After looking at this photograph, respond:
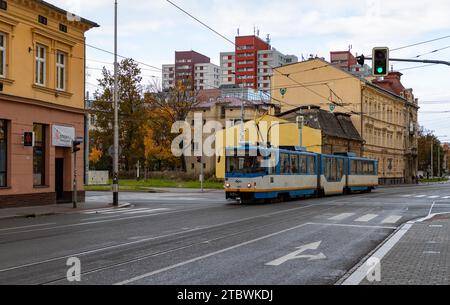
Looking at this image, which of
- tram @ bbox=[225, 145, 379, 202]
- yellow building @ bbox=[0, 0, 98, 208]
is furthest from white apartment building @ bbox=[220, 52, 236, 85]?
yellow building @ bbox=[0, 0, 98, 208]

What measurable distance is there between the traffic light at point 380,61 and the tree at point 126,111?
46854 millimetres

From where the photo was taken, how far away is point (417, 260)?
10.4 meters

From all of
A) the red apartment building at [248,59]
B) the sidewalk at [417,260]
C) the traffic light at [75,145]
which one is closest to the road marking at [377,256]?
the sidewalk at [417,260]

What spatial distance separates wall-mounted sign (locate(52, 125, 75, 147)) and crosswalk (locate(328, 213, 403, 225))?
14.6m

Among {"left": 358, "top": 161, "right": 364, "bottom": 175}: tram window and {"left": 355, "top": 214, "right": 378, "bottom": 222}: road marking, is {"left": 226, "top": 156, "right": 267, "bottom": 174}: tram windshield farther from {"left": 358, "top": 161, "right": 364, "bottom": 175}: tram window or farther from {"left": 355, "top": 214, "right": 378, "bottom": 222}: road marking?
{"left": 358, "top": 161, "right": 364, "bottom": 175}: tram window

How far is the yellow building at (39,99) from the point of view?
24500 millimetres

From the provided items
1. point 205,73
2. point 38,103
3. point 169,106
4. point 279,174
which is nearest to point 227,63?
point 205,73

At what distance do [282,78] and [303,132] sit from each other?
477 inches

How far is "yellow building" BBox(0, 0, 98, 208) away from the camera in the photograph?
2450 centimetres

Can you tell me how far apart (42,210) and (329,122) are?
140 feet

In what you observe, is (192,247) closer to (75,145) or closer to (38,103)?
(75,145)

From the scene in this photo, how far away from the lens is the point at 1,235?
1505 cm

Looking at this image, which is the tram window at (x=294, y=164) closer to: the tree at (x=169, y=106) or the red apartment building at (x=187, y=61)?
the tree at (x=169, y=106)
